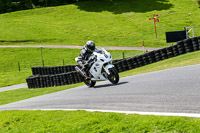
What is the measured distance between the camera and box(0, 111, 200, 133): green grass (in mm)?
4840

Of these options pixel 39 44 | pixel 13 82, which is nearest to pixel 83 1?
pixel 39 44

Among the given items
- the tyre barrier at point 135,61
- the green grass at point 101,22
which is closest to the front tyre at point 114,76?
the tyre barrier at point 135,61

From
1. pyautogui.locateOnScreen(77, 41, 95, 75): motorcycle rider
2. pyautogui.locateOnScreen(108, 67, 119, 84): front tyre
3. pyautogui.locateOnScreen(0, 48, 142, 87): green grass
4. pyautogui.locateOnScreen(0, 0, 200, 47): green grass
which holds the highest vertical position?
pyautogui.locateOnScreen(77, 41, 95, 75): motorcycle rider

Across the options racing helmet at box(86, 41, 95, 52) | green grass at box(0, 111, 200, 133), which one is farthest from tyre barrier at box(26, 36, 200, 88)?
green grass at box(0, 111, 200, 133)

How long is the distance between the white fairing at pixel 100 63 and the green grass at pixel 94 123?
14.6 ft

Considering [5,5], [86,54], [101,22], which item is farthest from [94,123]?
[5,5]

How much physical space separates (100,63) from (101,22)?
49410 millimetres

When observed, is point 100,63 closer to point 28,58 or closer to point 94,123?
point 94,123

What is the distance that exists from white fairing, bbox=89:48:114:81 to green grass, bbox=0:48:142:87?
20.7m

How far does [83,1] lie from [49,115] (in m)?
70.6

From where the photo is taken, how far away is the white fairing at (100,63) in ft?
38.8

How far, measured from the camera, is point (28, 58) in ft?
135

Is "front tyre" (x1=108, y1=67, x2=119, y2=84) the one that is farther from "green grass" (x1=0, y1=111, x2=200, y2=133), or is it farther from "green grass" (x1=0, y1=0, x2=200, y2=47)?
"green grass" (x1=0, y1=0, x2=200, y2=47)

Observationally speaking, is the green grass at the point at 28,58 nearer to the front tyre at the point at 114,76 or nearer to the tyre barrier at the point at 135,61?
the tyre barrier at the point at 135,61
